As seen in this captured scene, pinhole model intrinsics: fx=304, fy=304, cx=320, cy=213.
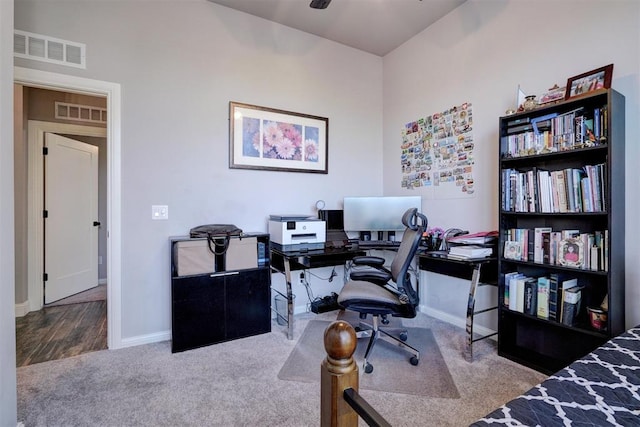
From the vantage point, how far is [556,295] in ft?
6.63

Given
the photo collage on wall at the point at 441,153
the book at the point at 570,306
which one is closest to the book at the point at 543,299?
the book at the point at 570,306

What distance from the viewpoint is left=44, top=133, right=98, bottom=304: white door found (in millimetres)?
3527

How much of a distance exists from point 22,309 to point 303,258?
310cm

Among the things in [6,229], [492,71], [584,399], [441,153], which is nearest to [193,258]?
[6,229]

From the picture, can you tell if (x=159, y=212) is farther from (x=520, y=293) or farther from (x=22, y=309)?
(x=520, y=293)

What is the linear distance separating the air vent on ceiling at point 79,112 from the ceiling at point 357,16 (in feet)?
6.68

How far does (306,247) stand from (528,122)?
1.98 meters

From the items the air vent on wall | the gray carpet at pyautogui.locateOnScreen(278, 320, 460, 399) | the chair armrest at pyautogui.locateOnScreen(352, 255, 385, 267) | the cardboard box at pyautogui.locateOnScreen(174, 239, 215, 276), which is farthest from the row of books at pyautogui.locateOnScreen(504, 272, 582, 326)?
the air vent on wall

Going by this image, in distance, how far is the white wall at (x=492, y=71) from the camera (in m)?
1.88

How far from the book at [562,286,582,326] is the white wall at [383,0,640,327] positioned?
27cm

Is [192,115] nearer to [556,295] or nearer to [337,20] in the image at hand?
[337,20]

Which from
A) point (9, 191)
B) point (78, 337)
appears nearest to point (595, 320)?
point (9, 191)

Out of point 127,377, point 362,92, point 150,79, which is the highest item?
point 362,92

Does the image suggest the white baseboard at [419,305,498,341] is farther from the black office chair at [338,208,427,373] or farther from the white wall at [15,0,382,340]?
the white wall at [15,0,382,340]
